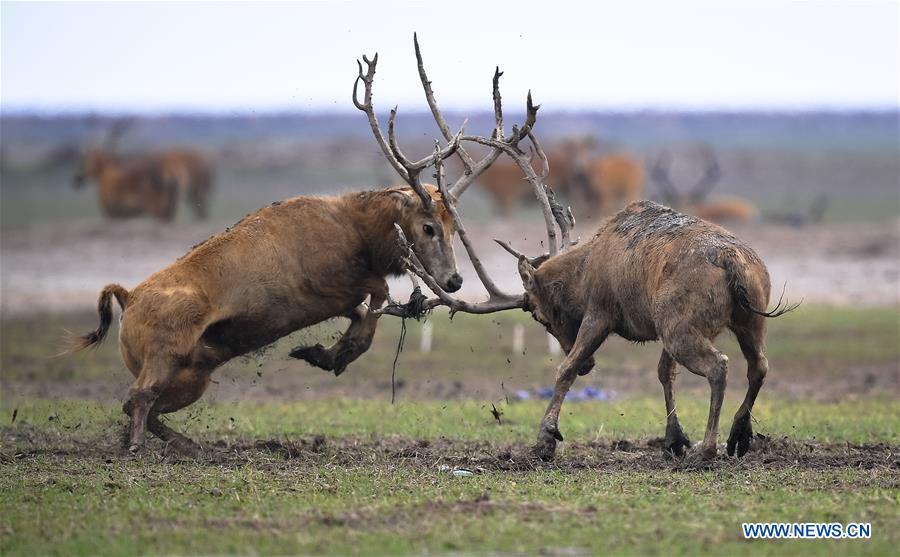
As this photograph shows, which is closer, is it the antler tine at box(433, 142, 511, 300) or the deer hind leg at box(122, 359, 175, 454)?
the deer hind leg at box(122, 359, 175, 454)

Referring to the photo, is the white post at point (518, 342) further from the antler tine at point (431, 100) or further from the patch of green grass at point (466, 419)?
the antler tine at point (431, 100)

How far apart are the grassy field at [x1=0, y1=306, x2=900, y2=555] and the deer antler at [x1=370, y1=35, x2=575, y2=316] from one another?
4.00 feet

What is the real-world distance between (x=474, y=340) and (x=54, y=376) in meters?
7.05

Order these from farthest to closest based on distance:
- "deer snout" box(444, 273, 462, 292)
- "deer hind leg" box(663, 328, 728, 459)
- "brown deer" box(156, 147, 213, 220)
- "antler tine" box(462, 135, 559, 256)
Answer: "brown deer" box(156, 147, 213, 220), "antler tine" box(462, 135, 559, 256), "deer snout" box(444, 273, 462, 292), "deer hind leg" box(663, 328, 728, 459)

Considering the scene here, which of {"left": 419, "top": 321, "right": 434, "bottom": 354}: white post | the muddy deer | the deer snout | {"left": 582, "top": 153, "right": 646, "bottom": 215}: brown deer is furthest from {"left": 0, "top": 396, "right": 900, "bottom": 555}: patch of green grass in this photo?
the muddy deer

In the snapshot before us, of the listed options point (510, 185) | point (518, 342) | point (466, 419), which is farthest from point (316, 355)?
point (510, 185)

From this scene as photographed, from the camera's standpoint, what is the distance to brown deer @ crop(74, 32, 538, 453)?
40.5ft

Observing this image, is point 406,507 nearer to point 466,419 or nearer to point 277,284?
point 277,284

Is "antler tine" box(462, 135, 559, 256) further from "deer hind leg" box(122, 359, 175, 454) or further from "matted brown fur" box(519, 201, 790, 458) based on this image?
"deer hind leg" box(122, 359, 175, 454)

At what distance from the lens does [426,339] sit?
77.6 ft

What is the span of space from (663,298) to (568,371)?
1306 millimetres

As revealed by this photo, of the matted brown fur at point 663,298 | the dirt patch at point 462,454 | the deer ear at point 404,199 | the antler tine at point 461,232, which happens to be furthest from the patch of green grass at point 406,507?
the deer ear at point 404,199

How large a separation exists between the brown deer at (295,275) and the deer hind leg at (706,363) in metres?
2.45

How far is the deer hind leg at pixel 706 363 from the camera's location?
1077cm
